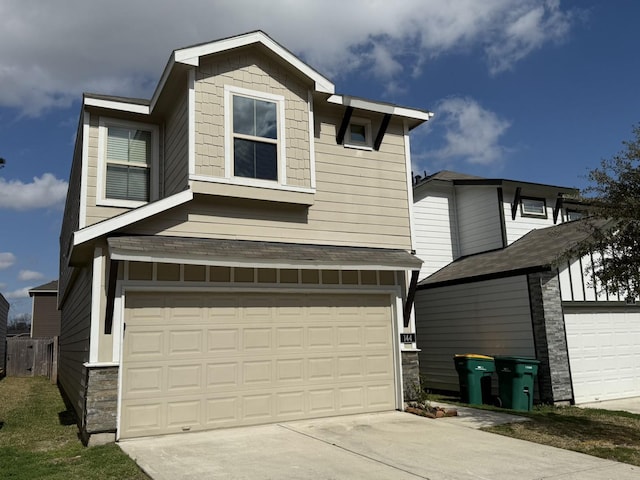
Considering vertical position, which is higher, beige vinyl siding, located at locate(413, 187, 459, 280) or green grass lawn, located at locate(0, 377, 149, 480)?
beige vinyl siding, located at locate(413, 187, 459, 280)

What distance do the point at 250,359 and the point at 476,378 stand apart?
555 cm

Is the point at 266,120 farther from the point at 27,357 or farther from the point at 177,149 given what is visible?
the point at 27,357

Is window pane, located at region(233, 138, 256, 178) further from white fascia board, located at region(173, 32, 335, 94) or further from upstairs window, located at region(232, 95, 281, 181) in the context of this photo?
white fascia board, located at region(173, 32, 335, 94)

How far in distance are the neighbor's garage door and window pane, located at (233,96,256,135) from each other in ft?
10.3

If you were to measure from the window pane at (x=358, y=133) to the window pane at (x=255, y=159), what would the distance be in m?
2.37

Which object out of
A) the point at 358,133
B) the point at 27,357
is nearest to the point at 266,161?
the point at 358,133

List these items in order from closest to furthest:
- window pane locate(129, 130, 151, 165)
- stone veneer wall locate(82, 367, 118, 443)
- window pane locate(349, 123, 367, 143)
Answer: stone veneer wall locate(82, 367, 118, 443) < window pane locate(129, 130, 151, 165) < window pane locate(349, 123, 367, 143)

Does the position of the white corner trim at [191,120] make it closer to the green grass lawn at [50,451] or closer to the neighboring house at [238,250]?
the neighboring house at [238,250]

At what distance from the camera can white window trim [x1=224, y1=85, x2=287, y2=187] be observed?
9.69m

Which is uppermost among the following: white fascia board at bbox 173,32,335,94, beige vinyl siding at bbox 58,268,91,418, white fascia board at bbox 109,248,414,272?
white fascia board at bbox 173,32,335,94

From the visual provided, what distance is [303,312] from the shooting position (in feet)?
32.9

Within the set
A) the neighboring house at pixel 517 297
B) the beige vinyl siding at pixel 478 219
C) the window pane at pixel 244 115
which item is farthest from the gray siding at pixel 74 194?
the beige vinyl siding at pixel 478 219

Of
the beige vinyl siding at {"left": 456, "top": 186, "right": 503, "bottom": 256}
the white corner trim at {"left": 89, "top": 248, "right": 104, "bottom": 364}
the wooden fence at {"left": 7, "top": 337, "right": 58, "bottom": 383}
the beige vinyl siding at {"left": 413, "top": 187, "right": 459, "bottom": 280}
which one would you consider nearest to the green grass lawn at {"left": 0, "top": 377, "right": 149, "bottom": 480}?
the white corner trim at {"left": 89, "top": 248, "right": 104, "bottom": 364}

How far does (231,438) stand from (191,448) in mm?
811
